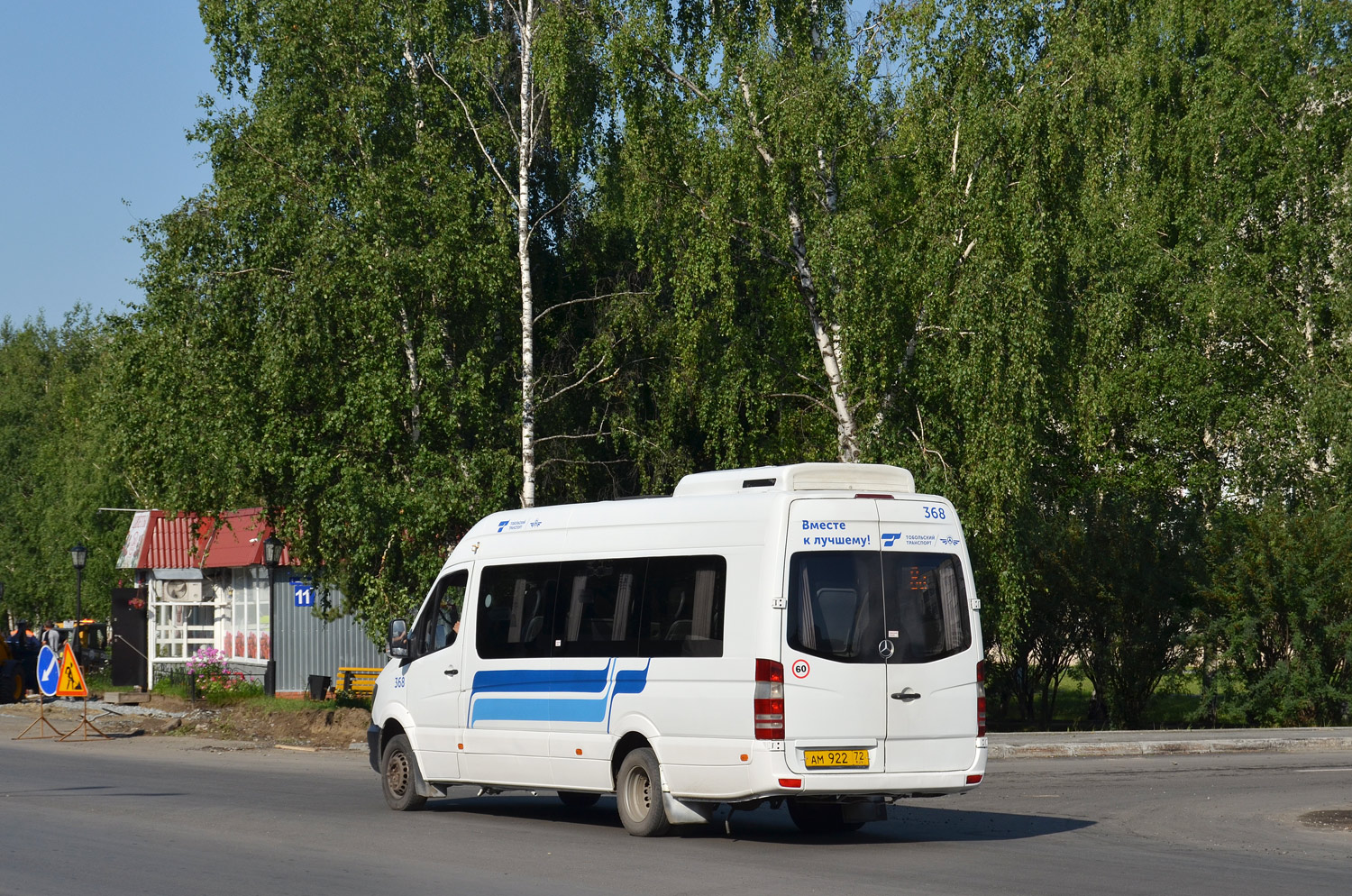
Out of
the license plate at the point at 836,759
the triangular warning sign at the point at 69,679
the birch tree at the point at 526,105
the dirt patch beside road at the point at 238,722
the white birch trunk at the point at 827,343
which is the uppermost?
the birch tree at the point at 526,105

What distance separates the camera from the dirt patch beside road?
2595cm

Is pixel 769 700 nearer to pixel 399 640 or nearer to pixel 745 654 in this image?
pixel 745 654

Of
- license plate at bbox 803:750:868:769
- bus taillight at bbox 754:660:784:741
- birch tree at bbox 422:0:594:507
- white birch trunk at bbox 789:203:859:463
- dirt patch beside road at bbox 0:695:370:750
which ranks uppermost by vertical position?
birch tree at bbox 422:0:594:507

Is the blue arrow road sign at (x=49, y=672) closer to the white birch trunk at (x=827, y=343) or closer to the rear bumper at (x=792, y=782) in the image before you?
the white birch trunk at (x=827, y=343)

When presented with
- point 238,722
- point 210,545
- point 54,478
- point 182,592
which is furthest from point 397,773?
point 54,478

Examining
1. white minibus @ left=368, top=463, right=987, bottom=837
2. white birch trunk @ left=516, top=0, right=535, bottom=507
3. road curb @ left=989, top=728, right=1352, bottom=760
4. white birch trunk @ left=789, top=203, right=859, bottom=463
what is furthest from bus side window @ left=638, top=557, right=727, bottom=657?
white birch trunk @ left=516, top=0, right=535, bottom=507

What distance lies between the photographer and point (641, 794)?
12570 millimetres

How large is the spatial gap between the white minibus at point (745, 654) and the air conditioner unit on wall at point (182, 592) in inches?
1145

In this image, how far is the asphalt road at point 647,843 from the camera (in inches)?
393

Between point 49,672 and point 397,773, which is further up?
Result: point 49,672

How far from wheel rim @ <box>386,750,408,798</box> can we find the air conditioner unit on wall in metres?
27.6

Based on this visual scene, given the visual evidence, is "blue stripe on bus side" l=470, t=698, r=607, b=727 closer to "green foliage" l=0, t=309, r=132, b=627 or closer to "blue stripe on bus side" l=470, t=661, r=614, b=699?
"blue stripe on bus side" l=470, t=661, r=614, b=699

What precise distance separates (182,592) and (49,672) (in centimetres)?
1557

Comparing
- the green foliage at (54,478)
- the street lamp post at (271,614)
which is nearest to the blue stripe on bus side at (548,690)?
the street lamp post at (271,614)
